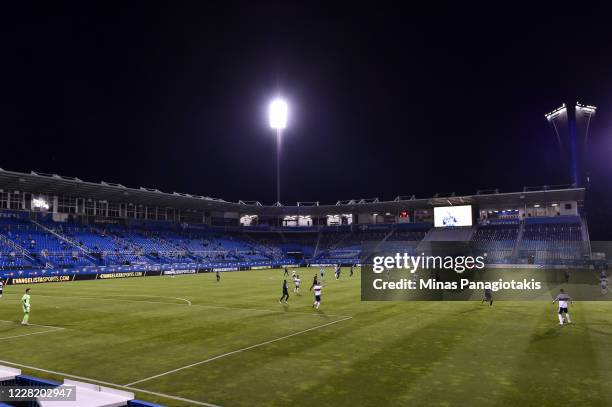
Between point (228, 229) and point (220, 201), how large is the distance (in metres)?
12.6

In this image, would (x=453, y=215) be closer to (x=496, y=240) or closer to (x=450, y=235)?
(x=496, y=240)

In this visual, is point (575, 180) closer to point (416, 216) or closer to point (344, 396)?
point (416, 216)

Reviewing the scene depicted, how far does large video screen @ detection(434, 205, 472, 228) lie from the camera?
7419 cm

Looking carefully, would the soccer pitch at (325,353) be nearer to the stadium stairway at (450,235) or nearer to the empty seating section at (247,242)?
the empty seating section at (247,242)

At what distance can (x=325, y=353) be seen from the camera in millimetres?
15586

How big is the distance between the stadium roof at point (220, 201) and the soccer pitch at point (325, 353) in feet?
136

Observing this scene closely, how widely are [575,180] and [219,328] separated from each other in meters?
80.2

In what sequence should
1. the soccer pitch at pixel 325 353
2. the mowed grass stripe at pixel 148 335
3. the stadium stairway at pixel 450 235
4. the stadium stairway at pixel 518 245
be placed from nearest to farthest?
the soccer pitch at pixel 325 353
the mowed grass stripe at pixel 148 335
the stadium stairway at pixel 518 245
the stadium stairway at pixel 450 235

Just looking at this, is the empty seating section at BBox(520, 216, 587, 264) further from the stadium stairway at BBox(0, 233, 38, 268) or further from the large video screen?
the stadium stairway at BBox(0, 233, 38, 268)

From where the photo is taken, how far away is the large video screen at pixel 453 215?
7419cm

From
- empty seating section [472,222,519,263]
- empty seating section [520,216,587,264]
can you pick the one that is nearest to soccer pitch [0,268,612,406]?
empty seating section [520,216,587,264]

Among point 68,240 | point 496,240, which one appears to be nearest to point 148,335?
point 68,240

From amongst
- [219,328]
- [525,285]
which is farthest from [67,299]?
[525,285]

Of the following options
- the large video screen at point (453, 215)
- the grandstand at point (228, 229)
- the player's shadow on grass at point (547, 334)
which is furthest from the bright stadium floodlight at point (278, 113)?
the player's shadow on grass at point (547, 334)
